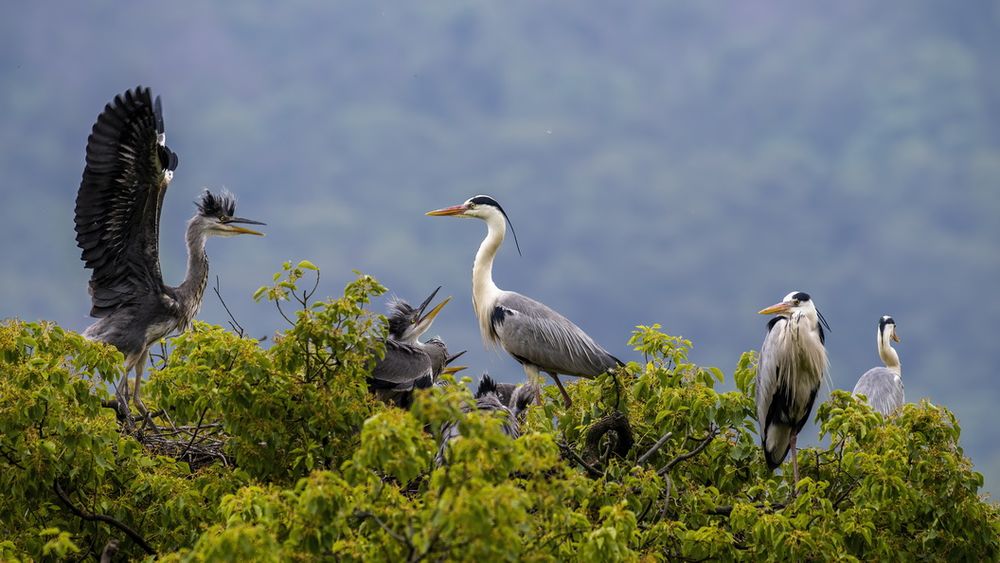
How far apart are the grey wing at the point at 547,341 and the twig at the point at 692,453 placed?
252cm

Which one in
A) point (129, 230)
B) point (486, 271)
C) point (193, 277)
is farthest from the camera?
point (486, 271)

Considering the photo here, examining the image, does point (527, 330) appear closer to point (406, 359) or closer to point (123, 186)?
point (406, 359)

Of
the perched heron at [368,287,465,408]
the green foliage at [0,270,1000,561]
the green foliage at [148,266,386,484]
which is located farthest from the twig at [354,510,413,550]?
the perched heron at [368,287,465,408]

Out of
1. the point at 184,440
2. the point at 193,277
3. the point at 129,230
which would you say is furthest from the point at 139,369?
the point at 184,440

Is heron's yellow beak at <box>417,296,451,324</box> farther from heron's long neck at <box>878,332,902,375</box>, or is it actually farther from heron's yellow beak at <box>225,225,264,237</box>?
heron's long neck at <box>878,332,902,375</box>

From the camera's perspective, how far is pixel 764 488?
276 inches

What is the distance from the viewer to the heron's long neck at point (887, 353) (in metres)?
15.9

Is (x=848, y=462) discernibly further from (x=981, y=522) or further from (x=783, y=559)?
(x=783, y=559)

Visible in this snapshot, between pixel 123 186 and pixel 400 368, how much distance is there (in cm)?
259

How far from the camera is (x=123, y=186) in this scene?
29.4ft

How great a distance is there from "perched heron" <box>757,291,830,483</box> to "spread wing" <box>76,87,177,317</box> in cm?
481

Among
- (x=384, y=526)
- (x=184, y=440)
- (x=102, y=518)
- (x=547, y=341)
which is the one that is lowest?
(x=384, y=526)

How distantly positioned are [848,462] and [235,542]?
4428 mm

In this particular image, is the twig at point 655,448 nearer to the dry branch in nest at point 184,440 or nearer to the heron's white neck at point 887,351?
the dry branch in nest at point 184,440
